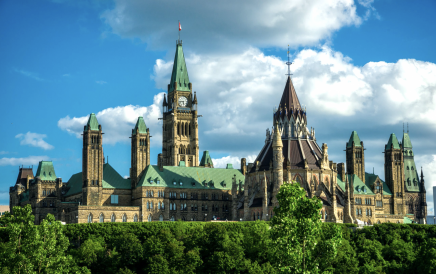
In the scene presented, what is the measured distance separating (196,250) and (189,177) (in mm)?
60486

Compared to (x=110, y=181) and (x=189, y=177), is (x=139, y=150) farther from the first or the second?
(x=189, y=177)

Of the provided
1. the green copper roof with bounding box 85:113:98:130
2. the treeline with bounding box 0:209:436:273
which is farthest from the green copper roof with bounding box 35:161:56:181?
the treeline with bounding box 0:209:436:273

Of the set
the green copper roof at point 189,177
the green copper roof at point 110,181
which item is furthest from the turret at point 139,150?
the green copper roof at point 189,177

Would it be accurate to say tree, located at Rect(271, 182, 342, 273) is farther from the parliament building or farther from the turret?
the turret

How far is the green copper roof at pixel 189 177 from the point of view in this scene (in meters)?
171

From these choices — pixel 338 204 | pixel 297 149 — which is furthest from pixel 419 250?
pixel 297 149

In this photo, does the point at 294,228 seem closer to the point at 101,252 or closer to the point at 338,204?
the point at 101,252

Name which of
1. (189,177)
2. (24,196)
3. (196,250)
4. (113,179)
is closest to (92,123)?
(113,179)

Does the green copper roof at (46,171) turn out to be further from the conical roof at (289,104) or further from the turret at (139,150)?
the conical roof at (289,104)

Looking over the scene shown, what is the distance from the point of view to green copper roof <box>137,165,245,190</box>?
561ft

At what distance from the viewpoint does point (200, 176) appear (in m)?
183

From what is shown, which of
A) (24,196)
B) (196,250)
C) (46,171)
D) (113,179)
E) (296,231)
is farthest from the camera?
(24,196)

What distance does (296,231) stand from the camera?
70.4 metres

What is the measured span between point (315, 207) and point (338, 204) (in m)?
95.5
